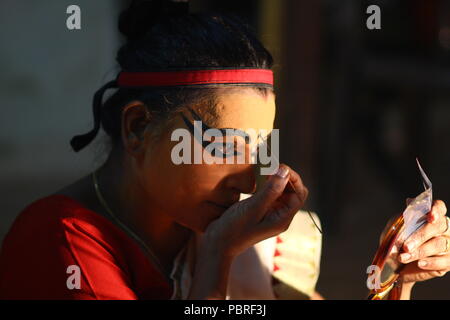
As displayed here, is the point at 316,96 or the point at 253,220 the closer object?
the point at 253,220

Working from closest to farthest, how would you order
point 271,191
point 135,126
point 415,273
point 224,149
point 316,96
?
1. point 271,191
2. point 224,149
3. point 135,126
4. point 415,273
5. point 316,96

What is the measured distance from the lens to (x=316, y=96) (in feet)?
17.3

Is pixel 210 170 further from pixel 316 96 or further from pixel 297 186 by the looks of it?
pixel 316 96

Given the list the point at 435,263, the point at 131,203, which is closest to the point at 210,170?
the point at 131,203

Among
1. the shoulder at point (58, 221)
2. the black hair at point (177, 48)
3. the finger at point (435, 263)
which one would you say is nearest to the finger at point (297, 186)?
the black hair at point (177, 48)

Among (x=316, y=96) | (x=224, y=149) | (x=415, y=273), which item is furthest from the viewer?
(x=316, y=96)

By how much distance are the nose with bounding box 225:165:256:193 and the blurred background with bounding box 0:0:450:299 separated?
2696 millimetres

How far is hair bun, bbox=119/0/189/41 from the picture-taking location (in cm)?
210

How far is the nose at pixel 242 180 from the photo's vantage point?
6.43 ft

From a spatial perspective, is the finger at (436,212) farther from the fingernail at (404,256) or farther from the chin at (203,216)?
the chin at (203,216)

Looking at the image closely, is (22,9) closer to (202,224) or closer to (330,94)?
(330,94)

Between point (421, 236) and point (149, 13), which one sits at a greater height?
A: point (149, 13)

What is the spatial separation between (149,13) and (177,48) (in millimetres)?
202

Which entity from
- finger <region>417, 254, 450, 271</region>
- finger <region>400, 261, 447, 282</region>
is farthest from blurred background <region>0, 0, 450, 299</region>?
finger <region>417, 254, 450, 271</region>
